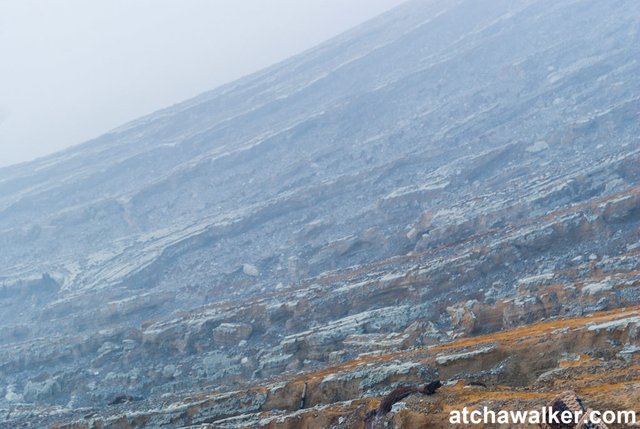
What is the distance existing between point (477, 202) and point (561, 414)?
22.3 metres

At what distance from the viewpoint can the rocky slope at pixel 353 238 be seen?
54.3 ft

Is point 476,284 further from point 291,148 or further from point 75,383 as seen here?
point 291,148

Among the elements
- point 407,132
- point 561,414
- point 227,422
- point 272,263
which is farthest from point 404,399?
point 407,132

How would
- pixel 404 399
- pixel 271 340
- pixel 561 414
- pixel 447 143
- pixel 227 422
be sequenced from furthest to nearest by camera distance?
pixel 447 143
pixel 271 340
pixel 227 422
pixel 404 399
pixel 561 414

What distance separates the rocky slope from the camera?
16.5m

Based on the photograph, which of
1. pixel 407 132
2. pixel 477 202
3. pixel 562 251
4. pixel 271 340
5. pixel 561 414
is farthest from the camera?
pixel 407 132

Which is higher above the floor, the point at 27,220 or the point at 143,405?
the point at 27,220

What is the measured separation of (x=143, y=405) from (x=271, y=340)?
701 cm

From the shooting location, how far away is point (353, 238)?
33.6 m

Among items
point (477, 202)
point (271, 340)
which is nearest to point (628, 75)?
point (477, 202)

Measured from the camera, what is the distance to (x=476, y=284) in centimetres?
2350

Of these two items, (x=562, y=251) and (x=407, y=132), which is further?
(x=407, y=132)

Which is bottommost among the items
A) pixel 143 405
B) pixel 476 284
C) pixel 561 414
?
pixel 476 284

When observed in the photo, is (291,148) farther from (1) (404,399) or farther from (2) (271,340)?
(1) (404,399)
